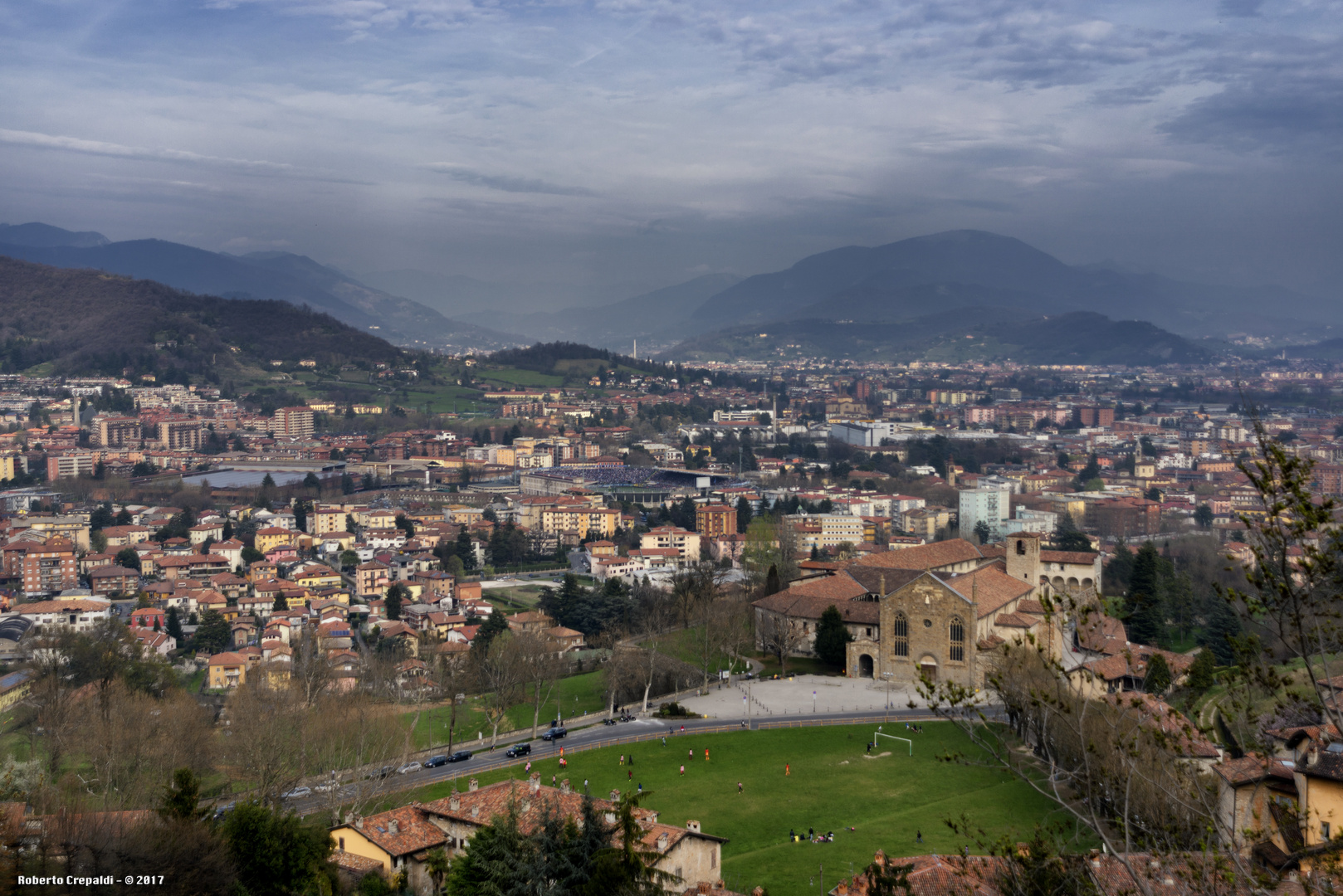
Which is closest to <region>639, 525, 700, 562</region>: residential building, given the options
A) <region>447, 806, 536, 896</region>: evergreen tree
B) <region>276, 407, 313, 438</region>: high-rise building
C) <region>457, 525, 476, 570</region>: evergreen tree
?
<region>457, 525, 476, 570</region>: evergreen tree

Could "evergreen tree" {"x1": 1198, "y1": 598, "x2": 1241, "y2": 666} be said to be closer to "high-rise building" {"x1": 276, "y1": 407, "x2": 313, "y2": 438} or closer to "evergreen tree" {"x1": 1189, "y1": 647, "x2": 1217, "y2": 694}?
"evergreen tree" {"x1": 1189, "y1": 647, "x2": 1217, "y2": 694}

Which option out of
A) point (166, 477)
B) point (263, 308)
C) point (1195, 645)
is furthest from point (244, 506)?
point (263, 308)

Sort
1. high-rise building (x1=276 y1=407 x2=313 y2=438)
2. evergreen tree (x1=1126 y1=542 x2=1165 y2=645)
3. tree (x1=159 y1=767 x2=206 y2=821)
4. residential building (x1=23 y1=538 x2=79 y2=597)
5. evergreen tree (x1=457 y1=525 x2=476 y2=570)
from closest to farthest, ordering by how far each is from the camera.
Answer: tree (x1=159 y1=767 x2=206 y2=821), evergreen tree (x1=1126 y1=542 x2=1165 y2=645), residential building (x1=23 y1=538 x2=79 y2=597), evergreen tree (x1=457 y1=525 x2=476 y2=570), high-rise building (x1=276 y1=407 x2=313 y2=438)

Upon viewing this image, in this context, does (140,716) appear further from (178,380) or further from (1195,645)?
(178,380)

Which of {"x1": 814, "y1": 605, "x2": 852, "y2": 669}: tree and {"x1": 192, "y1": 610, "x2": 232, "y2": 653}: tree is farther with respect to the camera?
{"x1": 192, "y1": 610, "x2": 232, "y2": 653}: tree

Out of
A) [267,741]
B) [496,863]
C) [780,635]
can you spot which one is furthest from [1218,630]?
[496,863]

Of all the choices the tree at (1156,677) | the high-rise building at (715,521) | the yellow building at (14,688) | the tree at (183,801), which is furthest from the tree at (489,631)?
the high-rise building at (715,521)
